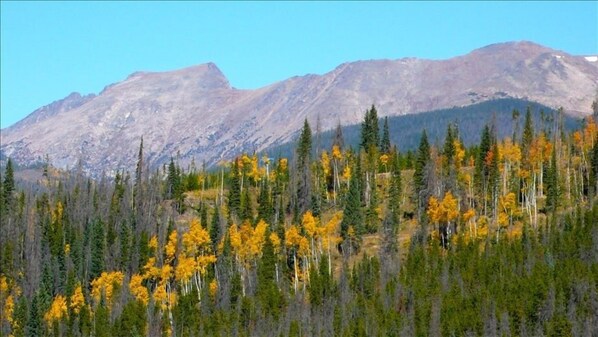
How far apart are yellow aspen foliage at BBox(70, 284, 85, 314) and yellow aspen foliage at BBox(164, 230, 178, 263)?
→ 598 inches

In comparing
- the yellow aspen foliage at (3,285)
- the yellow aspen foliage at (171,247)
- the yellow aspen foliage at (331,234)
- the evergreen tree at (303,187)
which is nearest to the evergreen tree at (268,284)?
the yellow aspen foliage at (331,234)

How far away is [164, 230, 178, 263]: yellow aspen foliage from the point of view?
173625 mm

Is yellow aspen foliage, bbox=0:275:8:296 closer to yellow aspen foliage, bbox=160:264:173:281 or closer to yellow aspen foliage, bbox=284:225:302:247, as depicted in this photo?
yellow aspen foliage, bbox=160:264:173:281

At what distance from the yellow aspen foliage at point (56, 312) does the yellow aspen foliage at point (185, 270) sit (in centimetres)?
1899

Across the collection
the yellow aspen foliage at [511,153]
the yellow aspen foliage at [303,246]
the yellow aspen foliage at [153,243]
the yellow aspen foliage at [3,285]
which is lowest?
the yellow aspen foliage at [3,285]

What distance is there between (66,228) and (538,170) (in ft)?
287

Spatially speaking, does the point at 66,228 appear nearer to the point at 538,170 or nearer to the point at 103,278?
the point at 103,278

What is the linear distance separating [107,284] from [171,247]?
12162 mm

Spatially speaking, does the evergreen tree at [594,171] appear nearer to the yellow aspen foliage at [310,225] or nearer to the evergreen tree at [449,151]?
the evergreen tree at [449,151]

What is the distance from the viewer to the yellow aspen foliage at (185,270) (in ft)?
539

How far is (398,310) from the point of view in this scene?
138000 millimetres

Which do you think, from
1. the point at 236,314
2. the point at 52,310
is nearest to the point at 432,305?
the point at 236,314

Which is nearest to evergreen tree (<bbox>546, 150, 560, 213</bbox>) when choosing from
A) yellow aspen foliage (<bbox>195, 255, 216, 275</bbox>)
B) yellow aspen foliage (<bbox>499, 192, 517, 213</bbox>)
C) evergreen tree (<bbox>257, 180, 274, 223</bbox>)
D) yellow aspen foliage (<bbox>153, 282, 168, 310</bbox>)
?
yellow aspen foliage (<bbox>499, 192, 517, 213</bbox>)

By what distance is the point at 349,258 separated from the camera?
6580 inches
